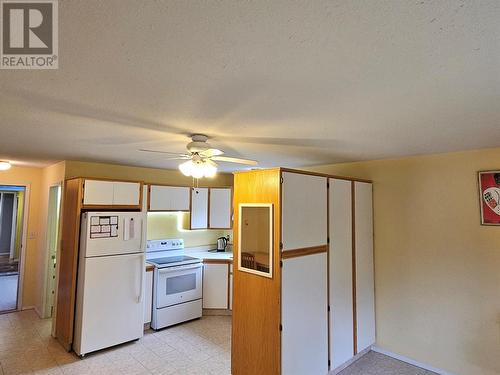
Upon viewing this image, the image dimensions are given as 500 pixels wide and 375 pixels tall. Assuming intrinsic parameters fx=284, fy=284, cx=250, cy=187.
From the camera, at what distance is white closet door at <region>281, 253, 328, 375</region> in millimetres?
2457

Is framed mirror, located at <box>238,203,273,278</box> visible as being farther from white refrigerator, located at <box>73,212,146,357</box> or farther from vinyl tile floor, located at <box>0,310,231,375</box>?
white refrigerator, located at <box>73,212,146,357</box>

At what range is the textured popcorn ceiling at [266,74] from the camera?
926 mm

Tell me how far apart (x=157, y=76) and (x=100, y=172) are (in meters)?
3.23

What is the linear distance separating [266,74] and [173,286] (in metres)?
3.63

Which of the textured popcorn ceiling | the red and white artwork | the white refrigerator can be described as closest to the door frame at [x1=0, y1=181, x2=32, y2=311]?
the white refrigerator

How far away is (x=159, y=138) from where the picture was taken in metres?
2.52

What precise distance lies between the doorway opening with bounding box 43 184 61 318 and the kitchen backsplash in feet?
4.55

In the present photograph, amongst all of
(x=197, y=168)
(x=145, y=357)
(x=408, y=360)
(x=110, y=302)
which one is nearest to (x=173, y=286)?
(x=110, y=302)

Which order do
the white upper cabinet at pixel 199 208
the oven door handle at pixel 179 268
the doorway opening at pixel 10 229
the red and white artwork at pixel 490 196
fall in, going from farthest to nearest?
the doorway opening at pixel 10 229, the white upper cabinet at pixel 199 208, the oven door handle at pixel 179 268, the red and white artwork at pixel 490 196

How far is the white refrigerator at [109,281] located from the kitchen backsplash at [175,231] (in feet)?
3.06

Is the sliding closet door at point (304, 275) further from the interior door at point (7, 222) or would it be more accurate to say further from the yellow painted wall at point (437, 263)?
the interior door at point (7, 222)

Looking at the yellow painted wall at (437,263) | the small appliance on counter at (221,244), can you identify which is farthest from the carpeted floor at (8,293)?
the yellow painted wall at (437,263)

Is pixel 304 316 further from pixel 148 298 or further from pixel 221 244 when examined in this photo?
pixel 221 244

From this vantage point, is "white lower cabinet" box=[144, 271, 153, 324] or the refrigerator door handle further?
"white lower cabinet" box=[144, 271, 153, 324]
